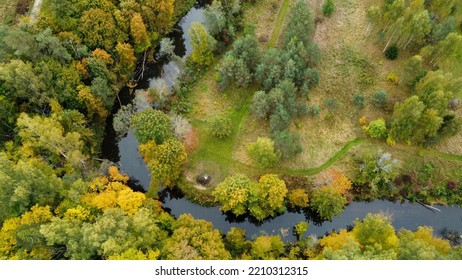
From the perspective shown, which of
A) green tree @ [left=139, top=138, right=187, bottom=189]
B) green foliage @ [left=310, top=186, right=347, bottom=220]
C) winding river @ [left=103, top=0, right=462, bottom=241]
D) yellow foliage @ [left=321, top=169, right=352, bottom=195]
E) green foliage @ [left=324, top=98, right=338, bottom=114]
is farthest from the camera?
green foliage @ [left=324, top=98, right=338, bottom=114]

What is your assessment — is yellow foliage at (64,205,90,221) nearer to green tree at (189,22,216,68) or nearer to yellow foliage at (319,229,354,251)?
yellow foliage at (319,229,354,251)

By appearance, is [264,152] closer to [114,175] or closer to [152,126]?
[152,126]

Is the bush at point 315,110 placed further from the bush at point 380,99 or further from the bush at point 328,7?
the bush at point 328,7

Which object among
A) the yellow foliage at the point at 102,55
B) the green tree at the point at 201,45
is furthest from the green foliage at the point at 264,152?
the yellow foliage at the point at 102,55

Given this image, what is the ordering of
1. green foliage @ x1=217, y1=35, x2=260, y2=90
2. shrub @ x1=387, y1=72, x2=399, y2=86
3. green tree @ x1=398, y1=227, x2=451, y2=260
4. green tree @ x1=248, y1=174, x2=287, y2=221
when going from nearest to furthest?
1. green tree @ x1=398, y1=227, x2=451, y2=260
2. green tree @ x1=248, y1=174, x2=287, y2=221
3. green foliage @ x1=217, y1=35, x2=260, y2=90
4. shrub @ x1=387, y1=72, x2=399, y2=86

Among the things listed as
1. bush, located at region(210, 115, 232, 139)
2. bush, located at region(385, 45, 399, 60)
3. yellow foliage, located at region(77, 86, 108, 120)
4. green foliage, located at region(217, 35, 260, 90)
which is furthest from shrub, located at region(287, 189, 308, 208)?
yellow foliage, located at region(77, 86, 108, 120)

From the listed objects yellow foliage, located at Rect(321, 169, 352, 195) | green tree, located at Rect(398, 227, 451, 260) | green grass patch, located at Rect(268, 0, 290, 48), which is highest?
green grass patch, located at Rect(268, 0, 290, 48)

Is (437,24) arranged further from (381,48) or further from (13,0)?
(13,0)

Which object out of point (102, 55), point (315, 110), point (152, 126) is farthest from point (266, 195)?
point (102, 55)
